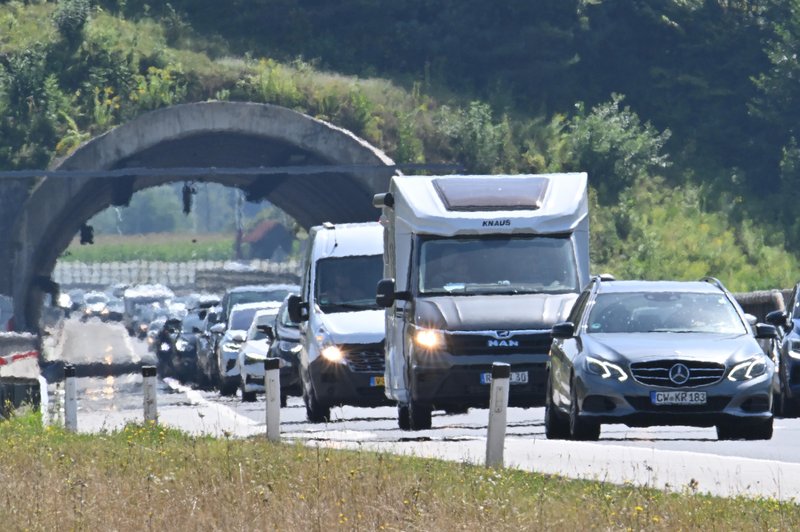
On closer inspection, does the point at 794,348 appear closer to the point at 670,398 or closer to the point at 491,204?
the point at 491,204

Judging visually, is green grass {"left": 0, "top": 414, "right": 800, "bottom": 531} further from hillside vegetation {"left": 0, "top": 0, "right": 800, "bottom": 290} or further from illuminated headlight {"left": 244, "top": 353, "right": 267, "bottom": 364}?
hillside vegetation {"left": 0, "top": 0, "right": 800, "bottom": 290}

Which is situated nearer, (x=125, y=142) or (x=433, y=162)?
(x=125, y=142)

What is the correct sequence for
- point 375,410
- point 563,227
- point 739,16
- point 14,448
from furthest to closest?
point 739,16, point 375,410, point 563,227, point 14,448

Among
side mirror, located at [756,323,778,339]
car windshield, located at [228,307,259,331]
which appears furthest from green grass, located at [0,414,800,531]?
car windshield, located at [228,307,259,331]

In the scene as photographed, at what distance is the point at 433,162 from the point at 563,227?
3759cm

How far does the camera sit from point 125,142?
54594 millimetres

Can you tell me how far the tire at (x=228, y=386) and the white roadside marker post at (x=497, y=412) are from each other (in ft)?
73.5

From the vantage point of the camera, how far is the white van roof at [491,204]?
71.4ft

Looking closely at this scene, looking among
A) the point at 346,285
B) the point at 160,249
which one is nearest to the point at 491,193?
the point at 346,285

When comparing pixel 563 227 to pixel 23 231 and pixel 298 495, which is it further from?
pixel 23 231

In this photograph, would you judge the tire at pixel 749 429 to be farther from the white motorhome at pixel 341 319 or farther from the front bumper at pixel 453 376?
the white motorhome at pixel 341 319

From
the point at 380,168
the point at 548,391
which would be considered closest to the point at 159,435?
the point at 548,391

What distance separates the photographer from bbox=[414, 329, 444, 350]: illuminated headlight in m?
21.0

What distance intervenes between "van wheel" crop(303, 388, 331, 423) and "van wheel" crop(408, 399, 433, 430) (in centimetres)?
270
